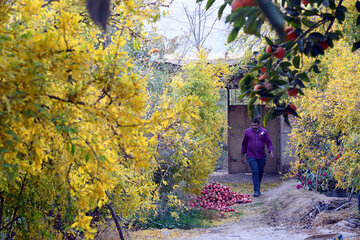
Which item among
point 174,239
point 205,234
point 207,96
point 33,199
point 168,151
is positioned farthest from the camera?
point 207,96

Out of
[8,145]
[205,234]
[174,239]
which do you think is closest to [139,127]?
[8,145]

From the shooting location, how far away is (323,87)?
6.99m

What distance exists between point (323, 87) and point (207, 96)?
7.22 ft

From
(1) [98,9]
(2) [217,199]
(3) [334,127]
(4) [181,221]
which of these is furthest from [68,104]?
(2) [217,199]

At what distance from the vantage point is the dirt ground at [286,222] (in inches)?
206

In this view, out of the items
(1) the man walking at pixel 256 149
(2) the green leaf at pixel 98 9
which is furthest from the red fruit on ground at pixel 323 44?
(1) the man walking at pixel 256 149

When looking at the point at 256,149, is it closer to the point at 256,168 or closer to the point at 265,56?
the point at 256,168

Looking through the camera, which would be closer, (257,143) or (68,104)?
(68,104)

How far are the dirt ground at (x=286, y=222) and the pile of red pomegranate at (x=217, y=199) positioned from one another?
346 millimetres

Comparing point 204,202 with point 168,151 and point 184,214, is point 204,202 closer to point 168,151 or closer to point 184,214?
point 184,214

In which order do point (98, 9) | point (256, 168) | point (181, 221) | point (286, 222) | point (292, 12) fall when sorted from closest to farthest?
point (98, 9) < point (292, 12) < point (286, 222) < point (181, 221) < point (256, 168)

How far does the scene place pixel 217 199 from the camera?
8.55 meters

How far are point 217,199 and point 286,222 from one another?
2331mm

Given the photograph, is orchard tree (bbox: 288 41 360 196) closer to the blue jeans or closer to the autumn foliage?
the blue jeans
